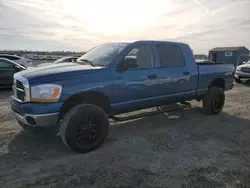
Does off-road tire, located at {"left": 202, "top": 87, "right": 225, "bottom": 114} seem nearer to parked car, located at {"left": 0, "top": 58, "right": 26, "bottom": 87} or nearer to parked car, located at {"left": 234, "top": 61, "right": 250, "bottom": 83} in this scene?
parked car, located at {"left": 234, "top": 61, "right": 250, "bottom": 83}

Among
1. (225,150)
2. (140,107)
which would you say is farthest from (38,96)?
(225,150)

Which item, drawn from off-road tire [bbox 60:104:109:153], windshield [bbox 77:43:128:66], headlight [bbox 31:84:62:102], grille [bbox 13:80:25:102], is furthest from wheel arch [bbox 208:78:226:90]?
grille [bbox 13:80:25:102]

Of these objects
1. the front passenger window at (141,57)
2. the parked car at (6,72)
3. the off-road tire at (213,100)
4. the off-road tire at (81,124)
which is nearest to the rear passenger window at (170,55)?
the front passenger window at (141,57)

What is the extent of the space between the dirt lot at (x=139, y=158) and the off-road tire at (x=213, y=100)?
31.1 inches

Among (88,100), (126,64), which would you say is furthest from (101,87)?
(126,64)

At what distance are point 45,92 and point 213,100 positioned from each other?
459 cm

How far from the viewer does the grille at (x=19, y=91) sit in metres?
3.69

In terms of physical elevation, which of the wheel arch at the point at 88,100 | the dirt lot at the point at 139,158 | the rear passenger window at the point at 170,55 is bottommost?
the dirt lot at the point at 139,158

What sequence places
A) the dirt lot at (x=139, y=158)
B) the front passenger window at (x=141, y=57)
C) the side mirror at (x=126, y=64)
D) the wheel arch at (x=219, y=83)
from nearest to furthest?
the dirt lot at (x=139, y=158)
the side mirror at (x=126, y=64)
the front passenger window at (x=141, y=57)
the wheel arch at (x=219, y=83)

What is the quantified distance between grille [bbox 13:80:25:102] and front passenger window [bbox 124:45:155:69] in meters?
1.89

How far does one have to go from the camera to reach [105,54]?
455cm

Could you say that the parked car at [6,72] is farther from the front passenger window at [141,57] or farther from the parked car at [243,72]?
the parked car at [243,72]

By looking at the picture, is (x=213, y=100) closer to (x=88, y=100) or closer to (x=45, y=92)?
(x=88, y=100)

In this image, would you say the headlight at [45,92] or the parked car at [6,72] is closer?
the headlight at [45,92]
